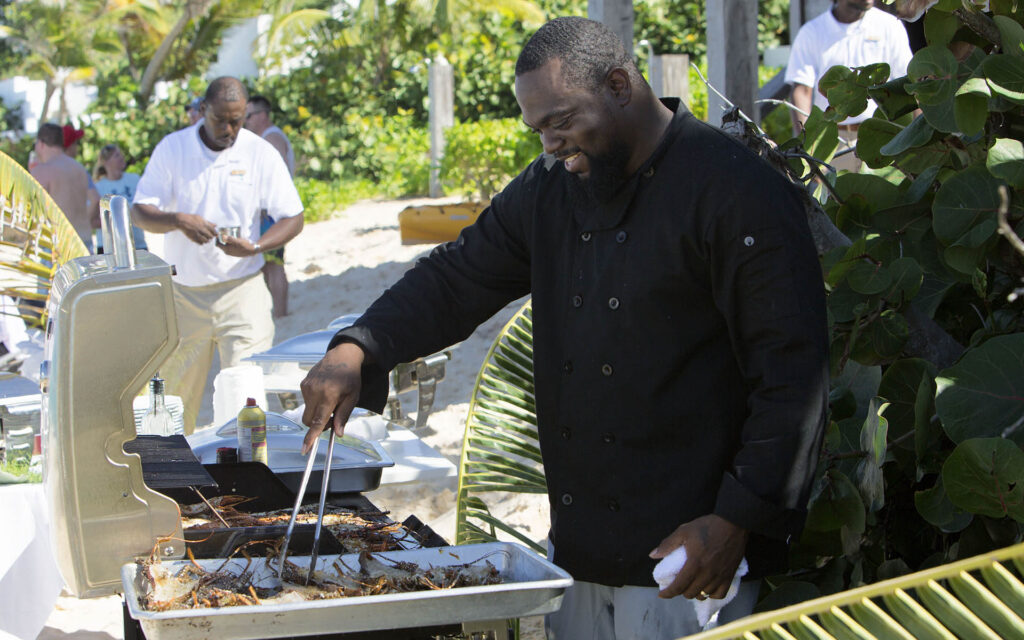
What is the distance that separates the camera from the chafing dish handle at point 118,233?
1922mm

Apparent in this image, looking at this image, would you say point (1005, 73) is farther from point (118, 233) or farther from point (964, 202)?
point (118, 233)

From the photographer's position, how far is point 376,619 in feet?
5.18

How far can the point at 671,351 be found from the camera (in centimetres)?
190

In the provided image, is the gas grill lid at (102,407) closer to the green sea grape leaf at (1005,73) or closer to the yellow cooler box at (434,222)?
the green sea grape leaf at (1005,73)

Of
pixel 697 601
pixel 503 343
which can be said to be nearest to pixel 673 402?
pixel 697 601

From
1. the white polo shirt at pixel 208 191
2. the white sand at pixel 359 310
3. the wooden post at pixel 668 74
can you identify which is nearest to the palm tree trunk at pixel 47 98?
the white sand at pixel 359 310

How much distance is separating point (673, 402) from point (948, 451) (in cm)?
61

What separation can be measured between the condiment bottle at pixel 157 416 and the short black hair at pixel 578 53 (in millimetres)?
1796

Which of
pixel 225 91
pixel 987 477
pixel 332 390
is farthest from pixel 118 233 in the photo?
pixel 225 91

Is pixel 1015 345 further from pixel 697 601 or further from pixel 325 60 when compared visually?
pixel 325 60

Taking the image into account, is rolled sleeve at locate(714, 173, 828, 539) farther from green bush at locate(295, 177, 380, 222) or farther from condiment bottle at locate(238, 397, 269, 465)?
green bush at locate(295, 177, 380, 222)

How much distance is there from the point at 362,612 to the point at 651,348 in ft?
2.16

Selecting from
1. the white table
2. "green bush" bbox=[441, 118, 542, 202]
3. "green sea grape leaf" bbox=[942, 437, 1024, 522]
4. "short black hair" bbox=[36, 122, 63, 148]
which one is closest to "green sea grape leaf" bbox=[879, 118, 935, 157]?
"green sea grape leaf" bbox=[942, 437, 1024, 522]

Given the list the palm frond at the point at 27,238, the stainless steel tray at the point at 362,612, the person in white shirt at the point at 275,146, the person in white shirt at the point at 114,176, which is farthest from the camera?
the person in white shirt at the point at 114,176
